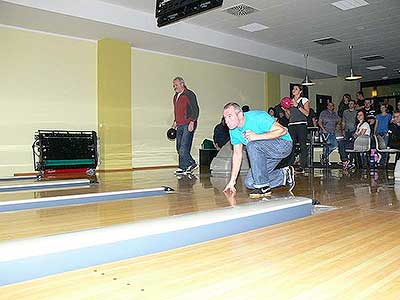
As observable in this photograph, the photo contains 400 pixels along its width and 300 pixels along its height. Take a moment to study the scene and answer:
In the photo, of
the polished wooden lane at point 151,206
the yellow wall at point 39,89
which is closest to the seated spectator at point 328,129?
the polished wooden lane at point 151,206

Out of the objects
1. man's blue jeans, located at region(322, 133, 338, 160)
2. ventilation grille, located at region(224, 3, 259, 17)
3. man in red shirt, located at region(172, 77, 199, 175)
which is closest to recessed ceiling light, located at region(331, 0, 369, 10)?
ventilation grille, located at region(224, 3, 259, 17)

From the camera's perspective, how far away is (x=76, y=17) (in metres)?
6.81

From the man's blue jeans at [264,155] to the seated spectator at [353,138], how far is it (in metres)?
4.16

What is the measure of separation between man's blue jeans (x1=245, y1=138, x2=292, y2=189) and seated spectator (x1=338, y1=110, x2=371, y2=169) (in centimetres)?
416

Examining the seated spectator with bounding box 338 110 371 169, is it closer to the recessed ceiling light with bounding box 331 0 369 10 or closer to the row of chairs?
the row of chairs

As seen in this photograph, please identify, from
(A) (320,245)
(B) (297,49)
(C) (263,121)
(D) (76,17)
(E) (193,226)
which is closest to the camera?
(A) (320,245)

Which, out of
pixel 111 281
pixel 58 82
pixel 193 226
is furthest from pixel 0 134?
pixel 111 281

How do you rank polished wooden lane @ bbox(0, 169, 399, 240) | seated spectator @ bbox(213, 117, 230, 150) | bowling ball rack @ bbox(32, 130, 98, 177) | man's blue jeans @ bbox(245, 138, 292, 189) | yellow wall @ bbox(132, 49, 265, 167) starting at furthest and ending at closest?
yellow wall @ bbox(132, 49, 265, 167) → seated spectator @ bbox(213, 117, 230, 150) → bowling ball rack @ bbox(32, 130, 98, 177) → man's blue jeans @ bbox(245, 138, 292, 189) → polished wooden lane @ bbox(0, 169, 399, 240)

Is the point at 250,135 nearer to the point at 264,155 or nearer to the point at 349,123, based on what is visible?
the point at 264,155

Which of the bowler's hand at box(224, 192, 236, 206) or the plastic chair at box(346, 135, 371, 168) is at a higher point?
the plastic chair at box(346, 135, 371, 168)

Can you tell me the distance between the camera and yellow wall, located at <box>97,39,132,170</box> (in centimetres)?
825

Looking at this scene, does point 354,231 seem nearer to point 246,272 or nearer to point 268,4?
point 246,272

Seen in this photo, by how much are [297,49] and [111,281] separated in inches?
400

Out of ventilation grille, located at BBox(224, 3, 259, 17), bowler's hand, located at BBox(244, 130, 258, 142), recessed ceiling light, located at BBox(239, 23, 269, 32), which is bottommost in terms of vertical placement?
bowler's hand, located at BBox(244, 130, 258, 142)
